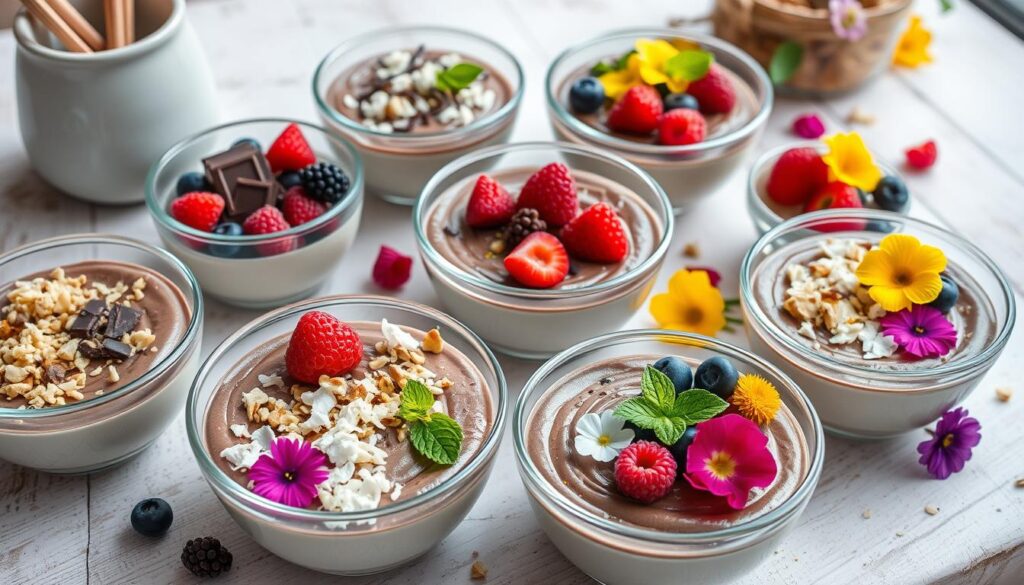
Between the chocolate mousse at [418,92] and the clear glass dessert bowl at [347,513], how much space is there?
2.69 feet

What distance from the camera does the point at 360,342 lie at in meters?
1.95

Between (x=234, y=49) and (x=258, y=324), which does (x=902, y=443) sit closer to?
(x=258, y=324)

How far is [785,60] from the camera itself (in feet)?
9.43

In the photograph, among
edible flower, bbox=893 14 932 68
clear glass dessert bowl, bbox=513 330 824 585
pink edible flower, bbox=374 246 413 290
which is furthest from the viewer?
edible flower, bbox=893 14 932 68

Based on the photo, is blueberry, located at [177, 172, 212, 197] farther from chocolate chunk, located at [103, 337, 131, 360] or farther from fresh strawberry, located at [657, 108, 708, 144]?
fresh strawberry, located at [657, 108, 708, 144]

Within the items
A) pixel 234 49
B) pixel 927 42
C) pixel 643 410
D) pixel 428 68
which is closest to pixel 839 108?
pixel 927 42

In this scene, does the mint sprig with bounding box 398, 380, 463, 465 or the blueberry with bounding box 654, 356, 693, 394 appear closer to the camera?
the mint sprig with bounding box 398, 380, 463, 465

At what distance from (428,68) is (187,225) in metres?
0.81

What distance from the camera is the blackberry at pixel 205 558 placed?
5.82ft

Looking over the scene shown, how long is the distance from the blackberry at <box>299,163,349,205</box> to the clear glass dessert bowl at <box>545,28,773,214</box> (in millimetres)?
605

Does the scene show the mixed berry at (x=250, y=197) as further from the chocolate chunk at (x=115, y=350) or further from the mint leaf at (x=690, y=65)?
the mint leaf at (x=690, y=65)

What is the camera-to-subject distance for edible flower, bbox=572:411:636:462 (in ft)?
5.67

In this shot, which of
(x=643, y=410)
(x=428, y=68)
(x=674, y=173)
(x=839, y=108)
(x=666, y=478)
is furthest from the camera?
(x=839, y=108)

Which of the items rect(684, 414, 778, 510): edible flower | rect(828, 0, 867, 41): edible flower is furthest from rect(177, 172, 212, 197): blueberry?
rect(828, 0, 867, 41): edible flower
